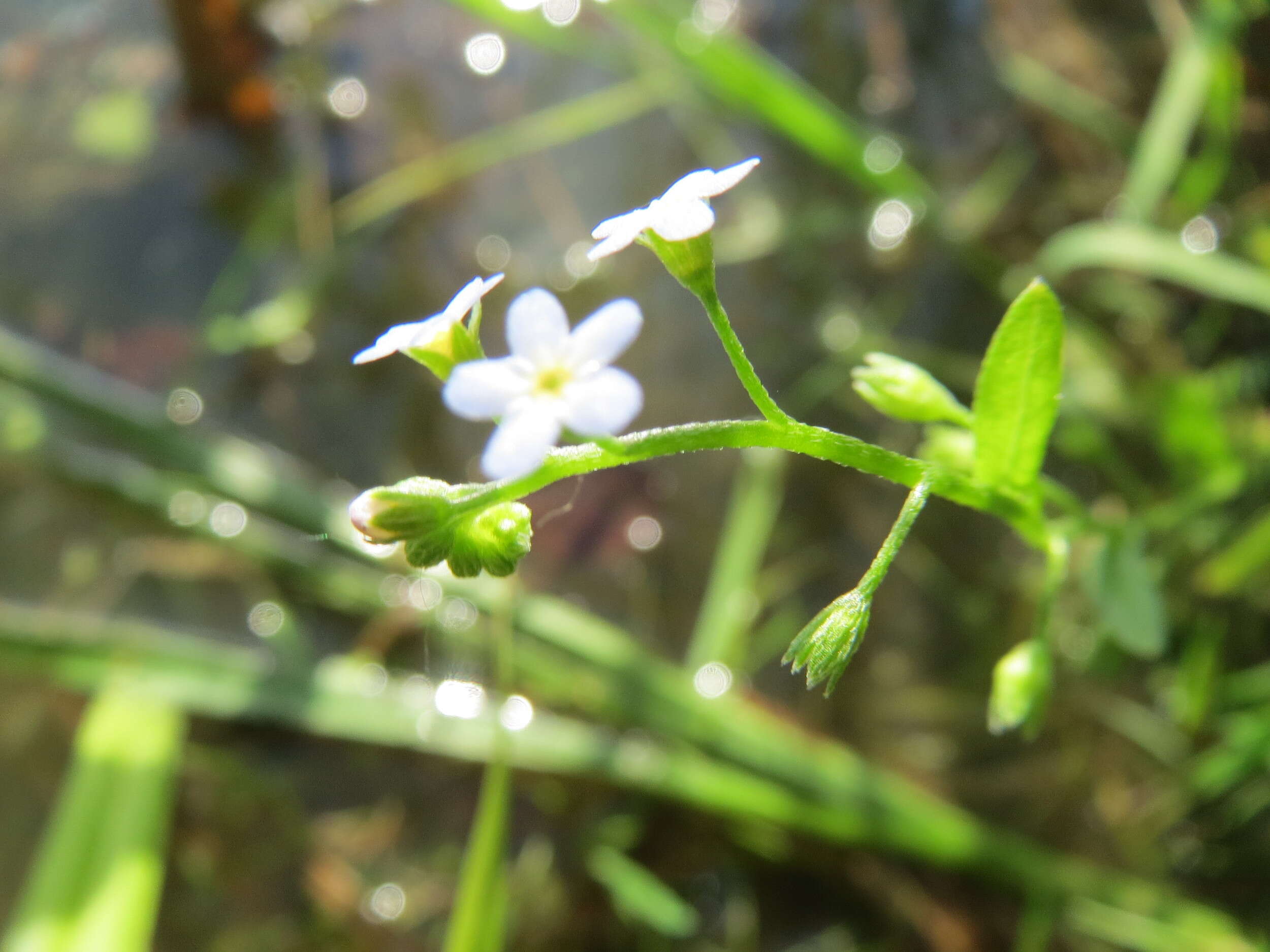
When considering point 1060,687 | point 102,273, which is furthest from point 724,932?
point 102,273

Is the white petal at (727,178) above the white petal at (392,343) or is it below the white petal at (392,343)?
above

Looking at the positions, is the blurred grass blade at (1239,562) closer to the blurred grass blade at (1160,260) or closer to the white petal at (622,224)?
the blurred grass blade at (1160,260)

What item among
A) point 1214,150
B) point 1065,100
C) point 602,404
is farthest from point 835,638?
point 1065,100

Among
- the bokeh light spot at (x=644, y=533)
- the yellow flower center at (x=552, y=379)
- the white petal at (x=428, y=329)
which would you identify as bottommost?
the yellow flower center at (x=552, y=379)

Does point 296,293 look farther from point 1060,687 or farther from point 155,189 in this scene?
point 1060,687

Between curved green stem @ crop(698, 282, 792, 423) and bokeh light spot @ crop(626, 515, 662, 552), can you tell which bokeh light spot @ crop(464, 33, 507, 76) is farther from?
curved green stem @ crop(698, 282, 792, 423)

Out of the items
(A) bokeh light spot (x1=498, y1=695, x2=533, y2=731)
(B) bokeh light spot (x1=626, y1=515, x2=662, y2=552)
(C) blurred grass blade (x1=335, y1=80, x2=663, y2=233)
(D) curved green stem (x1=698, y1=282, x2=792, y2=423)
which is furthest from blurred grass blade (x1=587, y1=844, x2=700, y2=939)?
(C) blurred grass blade (x1=335, y1=80, x2=663, y2=233)

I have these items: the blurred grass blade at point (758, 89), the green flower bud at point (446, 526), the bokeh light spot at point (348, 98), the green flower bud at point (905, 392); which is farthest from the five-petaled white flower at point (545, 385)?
the bokeh light spot at point (348, 98)
